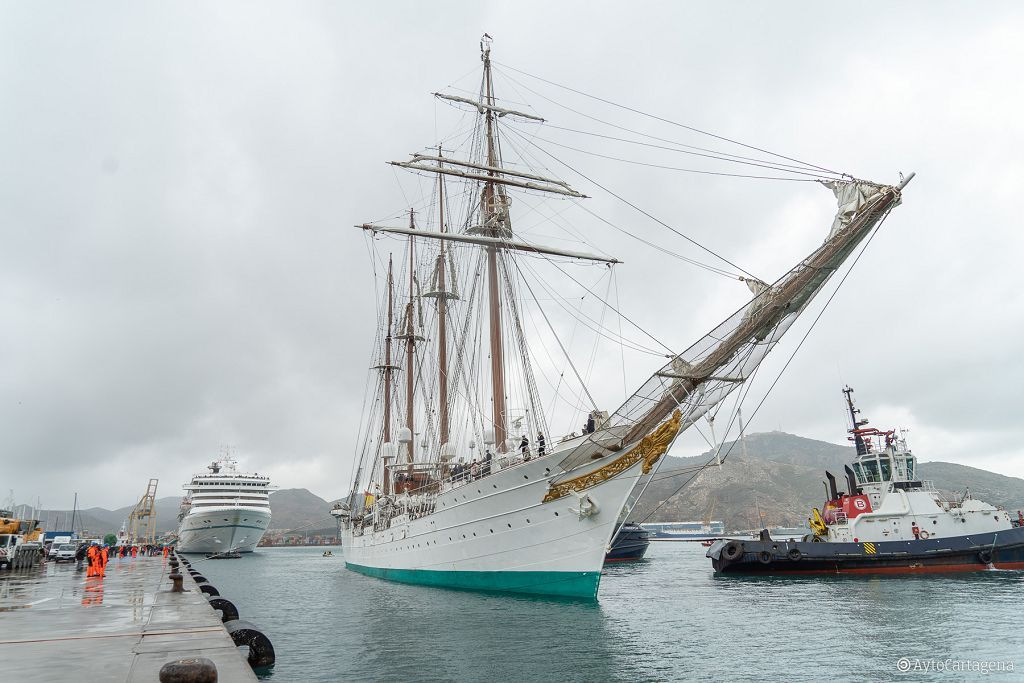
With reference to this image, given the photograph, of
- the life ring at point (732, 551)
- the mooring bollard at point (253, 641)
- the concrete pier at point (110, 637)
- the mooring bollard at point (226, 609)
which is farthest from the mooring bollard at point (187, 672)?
the life ring at point (732, 551)

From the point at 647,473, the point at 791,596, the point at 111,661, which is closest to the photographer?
the point at 111,661

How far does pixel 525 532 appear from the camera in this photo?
21.9m

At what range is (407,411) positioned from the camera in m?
48.8

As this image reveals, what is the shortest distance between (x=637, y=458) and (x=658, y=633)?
17.0 ft

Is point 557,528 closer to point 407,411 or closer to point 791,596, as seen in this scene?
point 791,596

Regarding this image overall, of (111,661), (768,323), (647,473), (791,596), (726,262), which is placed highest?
(726,262)

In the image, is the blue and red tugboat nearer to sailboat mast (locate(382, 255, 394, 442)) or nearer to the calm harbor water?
the calm harbor water

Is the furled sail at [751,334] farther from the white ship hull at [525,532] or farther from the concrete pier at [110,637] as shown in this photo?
the concrete pier at [110,637]

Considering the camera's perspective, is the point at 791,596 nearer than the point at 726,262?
No

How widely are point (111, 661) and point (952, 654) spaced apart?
16606 mm

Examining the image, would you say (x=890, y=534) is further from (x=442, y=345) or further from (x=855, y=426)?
Result: (x=442, y=345)

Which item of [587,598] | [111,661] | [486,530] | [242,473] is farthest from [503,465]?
[242,473]

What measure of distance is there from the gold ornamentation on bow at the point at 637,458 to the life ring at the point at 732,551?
19.3 meters

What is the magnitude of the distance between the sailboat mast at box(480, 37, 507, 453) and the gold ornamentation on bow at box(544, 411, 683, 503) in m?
4.94
